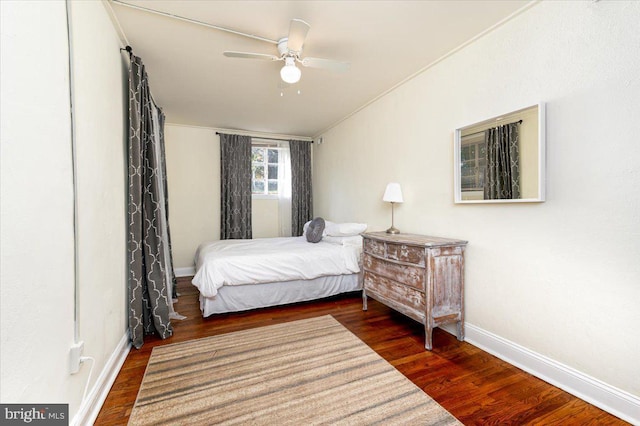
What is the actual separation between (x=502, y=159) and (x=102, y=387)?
10.3 ft

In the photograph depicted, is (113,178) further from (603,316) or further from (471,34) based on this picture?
(603,316)

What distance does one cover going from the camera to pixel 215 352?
2205 mm

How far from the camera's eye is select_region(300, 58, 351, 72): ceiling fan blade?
223 cm

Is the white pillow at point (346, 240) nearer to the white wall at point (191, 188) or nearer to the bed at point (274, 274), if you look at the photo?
the bed at point (274, 274)

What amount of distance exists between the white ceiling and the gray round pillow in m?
1.65

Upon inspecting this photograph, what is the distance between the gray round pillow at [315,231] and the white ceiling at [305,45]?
5.41ft

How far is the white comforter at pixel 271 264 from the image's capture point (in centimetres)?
284

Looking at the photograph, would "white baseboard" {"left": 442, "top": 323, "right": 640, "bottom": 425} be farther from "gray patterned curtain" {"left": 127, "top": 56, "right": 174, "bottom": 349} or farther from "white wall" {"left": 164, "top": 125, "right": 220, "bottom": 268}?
"white wall" {"left": 164, "top": 125, "right": 220, "bottom": 268}

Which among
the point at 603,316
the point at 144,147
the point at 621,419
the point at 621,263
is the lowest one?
the point at 621,419

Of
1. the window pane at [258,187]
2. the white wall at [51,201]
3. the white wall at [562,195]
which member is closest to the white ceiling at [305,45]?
the white wall at [562,195]

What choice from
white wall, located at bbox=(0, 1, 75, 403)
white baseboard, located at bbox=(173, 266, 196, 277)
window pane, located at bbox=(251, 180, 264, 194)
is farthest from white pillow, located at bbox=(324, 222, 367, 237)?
white wall, located at bbox=(0, 1, 75, 403)

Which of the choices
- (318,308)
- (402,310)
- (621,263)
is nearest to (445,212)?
(402,310)

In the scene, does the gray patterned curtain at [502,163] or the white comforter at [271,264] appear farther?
the white comforter at [271,264]

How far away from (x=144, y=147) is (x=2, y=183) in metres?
1.89
